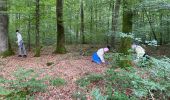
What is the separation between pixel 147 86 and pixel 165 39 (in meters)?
16.9

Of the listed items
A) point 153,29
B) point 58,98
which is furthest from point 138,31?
point 58,98

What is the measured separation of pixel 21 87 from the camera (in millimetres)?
8742

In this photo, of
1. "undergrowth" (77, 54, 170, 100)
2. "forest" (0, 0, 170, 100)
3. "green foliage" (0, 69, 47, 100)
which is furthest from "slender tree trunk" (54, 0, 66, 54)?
"green foliage" (0, 69, 47, 100)

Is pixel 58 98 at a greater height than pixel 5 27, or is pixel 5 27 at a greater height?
pixel 5 27

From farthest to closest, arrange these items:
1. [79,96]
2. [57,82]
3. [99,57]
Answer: [99,57], [57,82], [79,96]

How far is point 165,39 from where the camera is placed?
2225cm

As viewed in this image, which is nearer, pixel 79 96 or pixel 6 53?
pixel 79 96

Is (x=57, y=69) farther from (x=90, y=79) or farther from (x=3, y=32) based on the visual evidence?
(x=3, y=32)

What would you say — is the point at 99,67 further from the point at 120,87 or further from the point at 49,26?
the point at 49,26

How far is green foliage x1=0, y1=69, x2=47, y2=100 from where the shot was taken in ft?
A: 26.7

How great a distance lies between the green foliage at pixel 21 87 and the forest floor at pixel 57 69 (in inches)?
11.4

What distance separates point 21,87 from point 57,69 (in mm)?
2545


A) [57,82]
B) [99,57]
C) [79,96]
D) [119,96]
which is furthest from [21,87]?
[99,57]

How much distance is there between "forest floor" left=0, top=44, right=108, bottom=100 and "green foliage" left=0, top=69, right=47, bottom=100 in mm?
289
